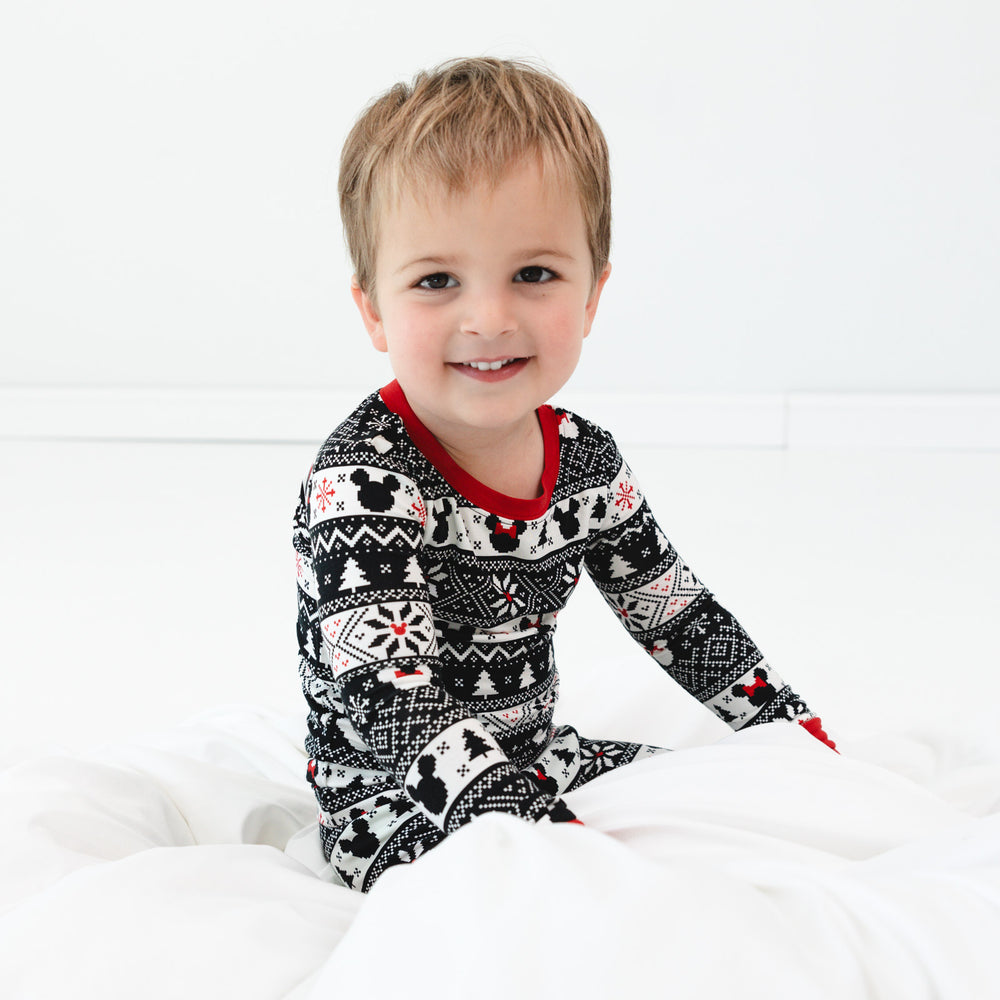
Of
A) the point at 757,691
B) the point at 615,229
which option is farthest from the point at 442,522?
the point at 615,229

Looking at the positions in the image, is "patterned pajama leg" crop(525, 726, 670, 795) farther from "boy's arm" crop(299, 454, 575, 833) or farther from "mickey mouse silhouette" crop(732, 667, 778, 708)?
"boy's arm" crop(299, 454, 575, 833)

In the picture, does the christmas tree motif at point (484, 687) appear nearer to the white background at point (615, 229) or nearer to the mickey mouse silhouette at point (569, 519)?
the mickey mouse silhouette at point (569, 519)

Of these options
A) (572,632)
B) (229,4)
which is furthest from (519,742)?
(229,4)

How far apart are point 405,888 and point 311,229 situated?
10.6 ft

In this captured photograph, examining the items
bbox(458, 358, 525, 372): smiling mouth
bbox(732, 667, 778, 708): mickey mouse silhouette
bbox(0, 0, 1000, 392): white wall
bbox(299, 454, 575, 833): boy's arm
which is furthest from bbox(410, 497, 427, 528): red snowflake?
bbox(0, 0, 1000, 392): white wall

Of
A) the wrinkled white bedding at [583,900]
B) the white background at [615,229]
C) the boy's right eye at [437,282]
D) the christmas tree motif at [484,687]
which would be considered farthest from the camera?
the white background at [615,229]

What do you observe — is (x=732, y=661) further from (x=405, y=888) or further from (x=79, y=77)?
(x=79, y=77)

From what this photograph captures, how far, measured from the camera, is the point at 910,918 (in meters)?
0.64

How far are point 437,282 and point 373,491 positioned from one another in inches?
6.3

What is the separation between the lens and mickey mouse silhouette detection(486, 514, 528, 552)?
0.97m

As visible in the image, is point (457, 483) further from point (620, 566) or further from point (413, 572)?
point (620, 566)

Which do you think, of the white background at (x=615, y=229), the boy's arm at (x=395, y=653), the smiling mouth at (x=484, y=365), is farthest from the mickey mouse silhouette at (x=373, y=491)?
the white background at (x=615, y=229)

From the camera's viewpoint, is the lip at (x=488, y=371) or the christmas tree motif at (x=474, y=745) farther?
the lip at (x=488, y=371)

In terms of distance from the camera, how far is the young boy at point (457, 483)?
33.1 inches
